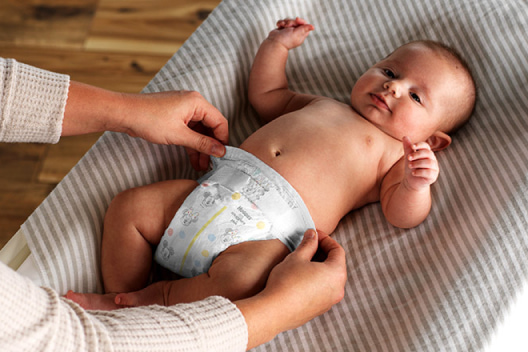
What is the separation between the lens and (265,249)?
3.33 feet

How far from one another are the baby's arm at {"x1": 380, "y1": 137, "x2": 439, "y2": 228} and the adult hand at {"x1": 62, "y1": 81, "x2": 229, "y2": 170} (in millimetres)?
375

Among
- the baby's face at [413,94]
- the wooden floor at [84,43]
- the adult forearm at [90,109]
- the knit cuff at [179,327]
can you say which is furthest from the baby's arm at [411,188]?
the wooden floor at [84,43]

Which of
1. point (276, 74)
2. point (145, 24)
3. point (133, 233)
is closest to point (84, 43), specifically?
point (145, 24)

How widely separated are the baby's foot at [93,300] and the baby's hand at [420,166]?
61 cm

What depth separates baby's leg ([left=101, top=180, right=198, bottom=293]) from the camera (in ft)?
3.34

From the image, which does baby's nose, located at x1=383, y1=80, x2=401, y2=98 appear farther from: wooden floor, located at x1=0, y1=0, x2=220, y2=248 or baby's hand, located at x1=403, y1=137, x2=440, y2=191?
wooden floor, located at x1=0, y1=0, x2=220, y2=248

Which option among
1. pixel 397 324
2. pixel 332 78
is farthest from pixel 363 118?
pixel 397 324

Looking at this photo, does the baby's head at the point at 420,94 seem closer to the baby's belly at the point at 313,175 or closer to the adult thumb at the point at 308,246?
the baby's belly at the point at 313,175

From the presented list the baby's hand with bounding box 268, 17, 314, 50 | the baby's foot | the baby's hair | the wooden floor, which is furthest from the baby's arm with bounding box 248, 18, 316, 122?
the wooden floor

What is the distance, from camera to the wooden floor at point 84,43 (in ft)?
5.93

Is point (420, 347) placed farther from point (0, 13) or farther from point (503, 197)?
point (0, 13)

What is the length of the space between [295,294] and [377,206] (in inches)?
15.5

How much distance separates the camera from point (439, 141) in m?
1.23

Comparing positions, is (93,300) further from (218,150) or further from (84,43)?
(84,43)
